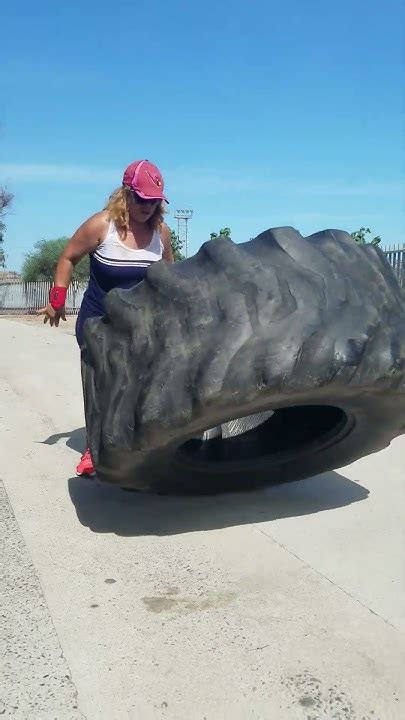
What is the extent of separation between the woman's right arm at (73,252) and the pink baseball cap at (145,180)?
0.84ft

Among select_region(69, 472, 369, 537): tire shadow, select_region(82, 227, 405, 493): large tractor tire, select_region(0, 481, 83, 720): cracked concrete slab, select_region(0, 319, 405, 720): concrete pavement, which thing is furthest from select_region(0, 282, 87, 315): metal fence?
select_region(0, 481, 83, 720): cracked concrete slab

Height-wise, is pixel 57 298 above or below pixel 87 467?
above

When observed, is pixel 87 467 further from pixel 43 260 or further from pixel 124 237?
pixel 43 260

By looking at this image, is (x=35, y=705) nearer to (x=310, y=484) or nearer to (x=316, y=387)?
(x=316, y=387)

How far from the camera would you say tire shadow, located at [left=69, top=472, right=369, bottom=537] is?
3.30 m

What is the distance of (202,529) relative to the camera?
3234mm

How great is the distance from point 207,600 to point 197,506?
98cm

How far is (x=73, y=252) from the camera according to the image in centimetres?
396

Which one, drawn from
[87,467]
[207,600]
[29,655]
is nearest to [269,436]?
[87,467]

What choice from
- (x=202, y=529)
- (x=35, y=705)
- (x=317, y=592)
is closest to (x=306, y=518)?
(x=202, y=529)

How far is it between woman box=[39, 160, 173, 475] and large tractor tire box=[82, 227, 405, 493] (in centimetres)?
75

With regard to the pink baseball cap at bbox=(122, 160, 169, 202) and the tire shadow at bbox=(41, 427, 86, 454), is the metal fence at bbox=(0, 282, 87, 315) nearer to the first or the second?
the tire shadow at bbox=(41, 427, 86, 454)

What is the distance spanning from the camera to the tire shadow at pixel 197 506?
3.30 meters

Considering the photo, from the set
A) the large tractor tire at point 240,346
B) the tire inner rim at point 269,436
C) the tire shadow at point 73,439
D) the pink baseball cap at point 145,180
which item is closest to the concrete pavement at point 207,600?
the tire inner rim at point 269,436
